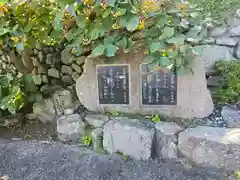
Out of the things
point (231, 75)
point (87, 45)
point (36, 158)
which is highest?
point (87, 45)

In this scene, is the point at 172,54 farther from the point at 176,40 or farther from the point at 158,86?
the point at 158,86

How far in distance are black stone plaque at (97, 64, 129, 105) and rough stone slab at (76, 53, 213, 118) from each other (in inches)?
1.1

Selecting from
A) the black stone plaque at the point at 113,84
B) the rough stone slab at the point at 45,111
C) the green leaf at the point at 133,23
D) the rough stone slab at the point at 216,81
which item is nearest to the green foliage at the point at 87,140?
the black stone plaque at the point at 113,84

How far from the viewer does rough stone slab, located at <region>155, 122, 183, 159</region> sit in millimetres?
1655

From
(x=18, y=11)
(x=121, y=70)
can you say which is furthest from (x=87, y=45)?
(x=18, y=11)

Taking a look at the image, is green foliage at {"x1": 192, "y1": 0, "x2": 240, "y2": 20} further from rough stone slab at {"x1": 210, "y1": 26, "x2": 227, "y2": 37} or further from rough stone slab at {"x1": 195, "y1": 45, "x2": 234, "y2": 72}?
rough stone slab at {"x1": 195, "y1": 45, "x2": 234, "y2": 72}

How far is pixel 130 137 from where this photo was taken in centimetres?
169

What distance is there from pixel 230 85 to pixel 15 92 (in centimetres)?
141

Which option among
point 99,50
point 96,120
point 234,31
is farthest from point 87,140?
point 234,31

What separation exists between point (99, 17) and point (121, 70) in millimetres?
389

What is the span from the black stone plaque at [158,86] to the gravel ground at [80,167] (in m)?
0.38

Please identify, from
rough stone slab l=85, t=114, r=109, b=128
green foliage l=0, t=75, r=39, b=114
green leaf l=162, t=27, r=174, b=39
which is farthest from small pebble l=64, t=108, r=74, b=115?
green leaf l=162, t=27, r=174, b=39

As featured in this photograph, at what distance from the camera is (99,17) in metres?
1.54

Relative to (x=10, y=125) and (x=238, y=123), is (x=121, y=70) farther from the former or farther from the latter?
(x=10, y=125)
